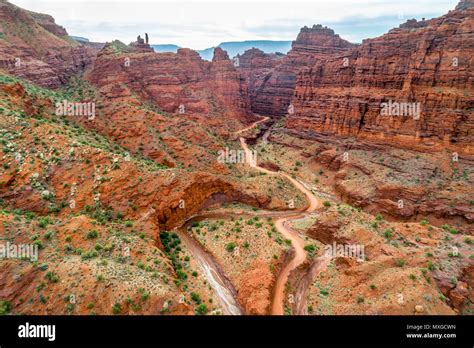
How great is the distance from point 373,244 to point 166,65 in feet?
208

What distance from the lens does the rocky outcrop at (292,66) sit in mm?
109562

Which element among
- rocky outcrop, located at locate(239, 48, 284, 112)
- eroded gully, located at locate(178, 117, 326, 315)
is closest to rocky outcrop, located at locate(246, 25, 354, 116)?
rocky outcrop, located at locate(239, 48, 284, 112)

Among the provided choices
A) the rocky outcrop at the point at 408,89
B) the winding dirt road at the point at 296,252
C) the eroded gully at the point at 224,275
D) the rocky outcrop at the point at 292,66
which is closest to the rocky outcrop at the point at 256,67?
the rocky outcrop at the point at 292,66

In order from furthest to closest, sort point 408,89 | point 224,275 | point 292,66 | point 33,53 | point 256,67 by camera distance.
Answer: point 256,67
point 292,66
point 33,53
point 408,89
point 224,275

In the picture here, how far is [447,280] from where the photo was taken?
25.8 m

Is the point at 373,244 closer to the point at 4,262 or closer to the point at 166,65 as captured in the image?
the point at 4,262

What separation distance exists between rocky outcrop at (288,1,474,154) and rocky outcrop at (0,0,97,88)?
2297 inches

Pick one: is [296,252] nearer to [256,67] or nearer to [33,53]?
[33,53]

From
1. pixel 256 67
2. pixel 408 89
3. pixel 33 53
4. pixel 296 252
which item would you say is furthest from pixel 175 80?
pixel 256 67

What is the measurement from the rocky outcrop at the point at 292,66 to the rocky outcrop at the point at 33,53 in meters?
57.9

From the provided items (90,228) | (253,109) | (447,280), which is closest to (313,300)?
(447,280)

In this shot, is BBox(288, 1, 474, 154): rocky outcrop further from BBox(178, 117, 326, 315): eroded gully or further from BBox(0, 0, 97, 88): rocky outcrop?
BBox(0, 0, 97, 88): rocky outcrop

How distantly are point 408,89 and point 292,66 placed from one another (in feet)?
202

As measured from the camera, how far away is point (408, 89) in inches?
2221
